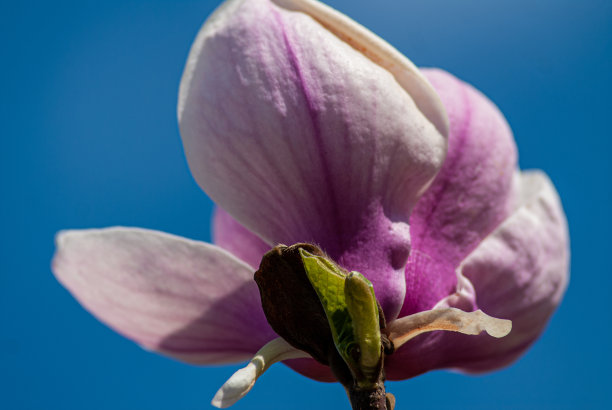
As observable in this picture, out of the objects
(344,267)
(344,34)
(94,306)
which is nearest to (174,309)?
(94,306)

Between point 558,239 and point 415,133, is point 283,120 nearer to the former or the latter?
point 415,133

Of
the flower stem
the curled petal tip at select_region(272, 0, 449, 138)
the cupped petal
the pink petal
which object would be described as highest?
the curled petal tip at select_region(272, 0, 449, 138)

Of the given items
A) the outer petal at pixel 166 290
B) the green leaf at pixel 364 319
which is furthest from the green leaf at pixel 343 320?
the outer petal at pixel 166 290

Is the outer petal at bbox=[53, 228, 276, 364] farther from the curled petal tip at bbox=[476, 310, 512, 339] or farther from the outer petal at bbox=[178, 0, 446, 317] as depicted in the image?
the curled petal tip at bbox=[476, 310, 512, 339]

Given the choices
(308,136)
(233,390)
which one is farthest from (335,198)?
(233,390)

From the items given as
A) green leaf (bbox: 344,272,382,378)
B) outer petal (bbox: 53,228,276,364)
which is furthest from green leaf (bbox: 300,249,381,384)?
outer petal (bbox: 53,228,276,364)

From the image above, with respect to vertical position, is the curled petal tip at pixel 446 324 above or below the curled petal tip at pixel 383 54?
below

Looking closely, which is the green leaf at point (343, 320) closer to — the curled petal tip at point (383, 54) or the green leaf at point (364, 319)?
the green leaf at point (364, 319)

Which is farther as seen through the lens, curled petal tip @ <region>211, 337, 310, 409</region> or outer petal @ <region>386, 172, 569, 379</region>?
outer petal @ <region>386, 172, 569, 379</region>

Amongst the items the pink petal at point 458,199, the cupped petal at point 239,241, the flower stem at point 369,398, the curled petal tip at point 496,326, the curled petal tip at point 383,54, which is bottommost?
the flower stem at point 369,398
